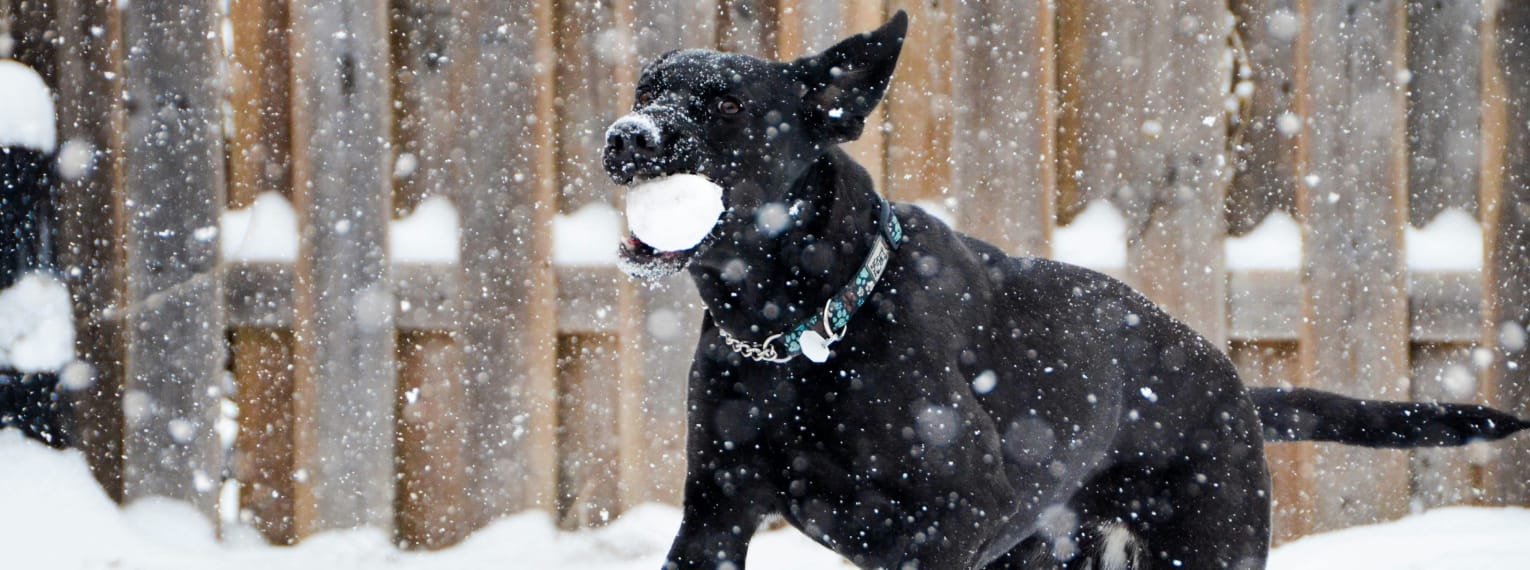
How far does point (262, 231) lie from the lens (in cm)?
330

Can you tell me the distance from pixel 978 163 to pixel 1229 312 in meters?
0.79

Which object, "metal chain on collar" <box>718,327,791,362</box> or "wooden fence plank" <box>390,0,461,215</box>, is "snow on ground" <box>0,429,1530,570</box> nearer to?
"wooden fence plank" <box>390,0,461,215</box>

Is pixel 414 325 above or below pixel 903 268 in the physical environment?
below

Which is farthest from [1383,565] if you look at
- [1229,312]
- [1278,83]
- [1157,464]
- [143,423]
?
[143,423]

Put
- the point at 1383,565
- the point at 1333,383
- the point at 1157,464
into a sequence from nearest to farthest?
the point at 1157,464 < the point at 1383,565 < the point at 1333,383

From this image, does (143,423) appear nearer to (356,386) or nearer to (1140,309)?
(356,386)

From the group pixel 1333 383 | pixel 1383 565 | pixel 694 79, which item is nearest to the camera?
pixel 694 79

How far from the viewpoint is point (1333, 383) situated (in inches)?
134

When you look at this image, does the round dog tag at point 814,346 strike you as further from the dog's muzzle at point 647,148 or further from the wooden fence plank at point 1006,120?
the wooden fence plank at point 1006,120

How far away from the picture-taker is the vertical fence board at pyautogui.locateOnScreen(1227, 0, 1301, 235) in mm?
3398

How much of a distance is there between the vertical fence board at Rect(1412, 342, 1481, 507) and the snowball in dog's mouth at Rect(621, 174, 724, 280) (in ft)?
7.69

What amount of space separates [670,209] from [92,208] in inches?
81.8

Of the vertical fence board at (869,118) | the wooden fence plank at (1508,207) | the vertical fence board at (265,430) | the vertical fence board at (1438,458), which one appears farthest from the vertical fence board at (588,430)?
the wooden fence plank at (1508,207)

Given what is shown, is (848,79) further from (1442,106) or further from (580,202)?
(1442,106)
